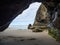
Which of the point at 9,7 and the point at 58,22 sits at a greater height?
the point at 9,7

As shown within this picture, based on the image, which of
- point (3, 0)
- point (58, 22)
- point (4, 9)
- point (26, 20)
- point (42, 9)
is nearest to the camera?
point (3, 0)

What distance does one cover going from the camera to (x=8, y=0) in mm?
4730

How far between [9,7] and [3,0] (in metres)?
0.50

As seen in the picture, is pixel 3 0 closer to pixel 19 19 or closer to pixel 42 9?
pixel 42 9

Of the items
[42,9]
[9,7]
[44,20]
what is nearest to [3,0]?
[9,7]

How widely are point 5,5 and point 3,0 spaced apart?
0.22 meters

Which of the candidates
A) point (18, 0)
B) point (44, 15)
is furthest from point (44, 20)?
point (18, 0)

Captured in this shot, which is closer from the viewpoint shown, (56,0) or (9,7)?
(9,7)

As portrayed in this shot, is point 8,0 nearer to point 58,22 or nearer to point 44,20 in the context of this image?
point 58,22

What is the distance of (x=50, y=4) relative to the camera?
30.8ft

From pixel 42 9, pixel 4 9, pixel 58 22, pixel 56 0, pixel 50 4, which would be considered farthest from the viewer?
pixel 42 9

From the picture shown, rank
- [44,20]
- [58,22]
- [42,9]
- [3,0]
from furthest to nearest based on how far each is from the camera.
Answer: [42,9] < [44,20] < [58,22] < [3,0]

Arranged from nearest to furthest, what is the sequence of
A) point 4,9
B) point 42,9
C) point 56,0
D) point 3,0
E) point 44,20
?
point 3,0, point 4,9, point 56,0, point 44,20, point 42,9

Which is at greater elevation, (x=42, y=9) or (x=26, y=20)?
(x=42, y=9)
